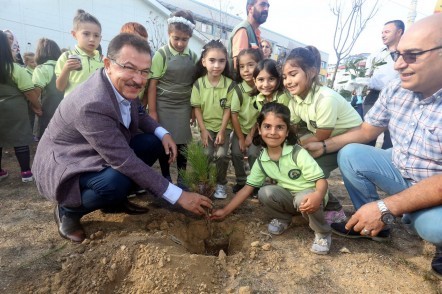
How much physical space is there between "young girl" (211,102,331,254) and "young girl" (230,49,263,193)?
2.31ft

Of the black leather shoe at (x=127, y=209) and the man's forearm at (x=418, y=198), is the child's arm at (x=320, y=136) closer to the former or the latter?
the man's forearm at (x=418, y=198)

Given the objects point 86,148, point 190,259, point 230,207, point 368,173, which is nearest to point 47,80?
point 86,148

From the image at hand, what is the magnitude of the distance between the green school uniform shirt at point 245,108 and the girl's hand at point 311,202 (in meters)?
1.34

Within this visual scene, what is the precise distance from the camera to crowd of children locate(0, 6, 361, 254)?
7.53 feet

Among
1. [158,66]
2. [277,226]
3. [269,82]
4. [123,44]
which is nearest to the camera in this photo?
[123,44]

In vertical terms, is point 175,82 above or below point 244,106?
above

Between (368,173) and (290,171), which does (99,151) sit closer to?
(290,171)

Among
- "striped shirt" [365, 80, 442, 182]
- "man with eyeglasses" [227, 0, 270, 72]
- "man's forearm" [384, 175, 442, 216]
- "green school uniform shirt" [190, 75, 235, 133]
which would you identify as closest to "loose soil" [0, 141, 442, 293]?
"man's forearm" [384, 175, 442, 216]

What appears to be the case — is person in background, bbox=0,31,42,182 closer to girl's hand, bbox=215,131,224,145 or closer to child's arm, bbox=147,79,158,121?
child's arm, bbox=147,79,158,121

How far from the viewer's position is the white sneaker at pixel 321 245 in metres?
2.11

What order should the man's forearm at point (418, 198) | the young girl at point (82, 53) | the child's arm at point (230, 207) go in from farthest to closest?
the young girl at point (82, 53)
the child's arm at point (230, 207)
the man's forearm at point (418, 198)

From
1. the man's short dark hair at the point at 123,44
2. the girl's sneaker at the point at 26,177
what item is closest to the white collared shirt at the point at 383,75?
the man's short dark hair at the point at 123,44

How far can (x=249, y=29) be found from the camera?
3.58 m

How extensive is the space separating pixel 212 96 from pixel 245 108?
38cm
